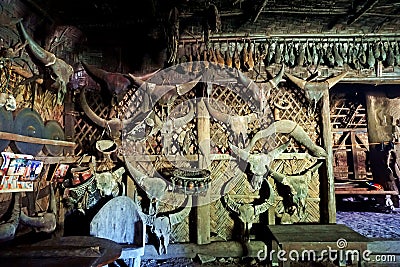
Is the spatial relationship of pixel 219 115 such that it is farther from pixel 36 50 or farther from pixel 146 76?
pixel 36 50

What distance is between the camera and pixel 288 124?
4.65 m

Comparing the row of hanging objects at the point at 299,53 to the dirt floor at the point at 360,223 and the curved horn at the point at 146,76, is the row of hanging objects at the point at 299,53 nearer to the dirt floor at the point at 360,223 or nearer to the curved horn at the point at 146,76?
the curved horn at the point at 146,76

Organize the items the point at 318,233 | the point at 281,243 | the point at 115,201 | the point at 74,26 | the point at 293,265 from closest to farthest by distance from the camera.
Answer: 1. the point at 281,243
2. the point at 318,233
3. the point at 115,201
4. the point at 293,265
5. the point at 74,26

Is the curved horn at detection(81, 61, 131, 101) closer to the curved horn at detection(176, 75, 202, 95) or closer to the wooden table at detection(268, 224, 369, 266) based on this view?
the curved horn at detection(176, 75, 202, 95)

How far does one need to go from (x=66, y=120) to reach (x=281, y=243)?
3.66 m

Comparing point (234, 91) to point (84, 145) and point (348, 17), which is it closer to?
point (348, 17)

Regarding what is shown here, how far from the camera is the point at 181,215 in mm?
4484

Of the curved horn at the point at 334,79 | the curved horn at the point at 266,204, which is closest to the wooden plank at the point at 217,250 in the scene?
the curved horn at the point at 266,204

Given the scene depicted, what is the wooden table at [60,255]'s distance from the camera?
221 cm

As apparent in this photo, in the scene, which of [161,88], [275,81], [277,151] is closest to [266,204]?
[277,151]

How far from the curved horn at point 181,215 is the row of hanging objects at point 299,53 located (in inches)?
87.6

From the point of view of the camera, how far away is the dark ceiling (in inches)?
161

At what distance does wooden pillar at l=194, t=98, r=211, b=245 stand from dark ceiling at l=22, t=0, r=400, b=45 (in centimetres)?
139

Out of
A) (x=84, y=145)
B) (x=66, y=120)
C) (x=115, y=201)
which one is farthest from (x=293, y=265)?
(x=66, y=120)
